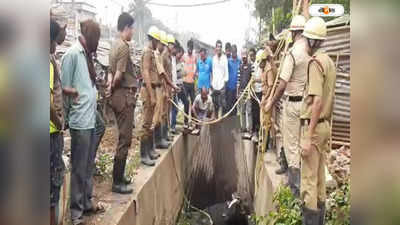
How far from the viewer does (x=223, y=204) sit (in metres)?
8.45

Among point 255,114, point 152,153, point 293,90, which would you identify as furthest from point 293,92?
point 255,114

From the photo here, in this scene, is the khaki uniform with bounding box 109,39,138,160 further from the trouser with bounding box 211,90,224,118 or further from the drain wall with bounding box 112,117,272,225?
the trouser with bounding box 211,90,224,118

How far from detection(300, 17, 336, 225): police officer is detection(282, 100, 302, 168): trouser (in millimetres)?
573

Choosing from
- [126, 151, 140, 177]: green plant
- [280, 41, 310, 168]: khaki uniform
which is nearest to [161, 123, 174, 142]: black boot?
[126, 151, 140, 177]: green plant

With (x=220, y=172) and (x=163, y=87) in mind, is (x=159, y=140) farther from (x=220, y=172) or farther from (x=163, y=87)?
(x=220, y=172)

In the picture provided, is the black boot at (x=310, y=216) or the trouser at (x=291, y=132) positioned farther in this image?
the trouser at (x=291, y=132)

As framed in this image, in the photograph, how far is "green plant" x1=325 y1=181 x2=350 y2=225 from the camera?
9.52 feet

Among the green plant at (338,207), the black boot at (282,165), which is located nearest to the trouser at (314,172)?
the green plant at (338,207)

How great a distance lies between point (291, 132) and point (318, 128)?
1.03 m

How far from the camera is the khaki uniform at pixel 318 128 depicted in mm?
2822

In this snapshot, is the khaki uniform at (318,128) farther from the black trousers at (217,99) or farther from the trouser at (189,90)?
the trouser at (189,90)

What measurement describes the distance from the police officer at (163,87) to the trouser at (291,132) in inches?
74.1

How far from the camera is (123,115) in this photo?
3781 mm

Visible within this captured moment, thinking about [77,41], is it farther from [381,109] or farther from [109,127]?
[381,109]
